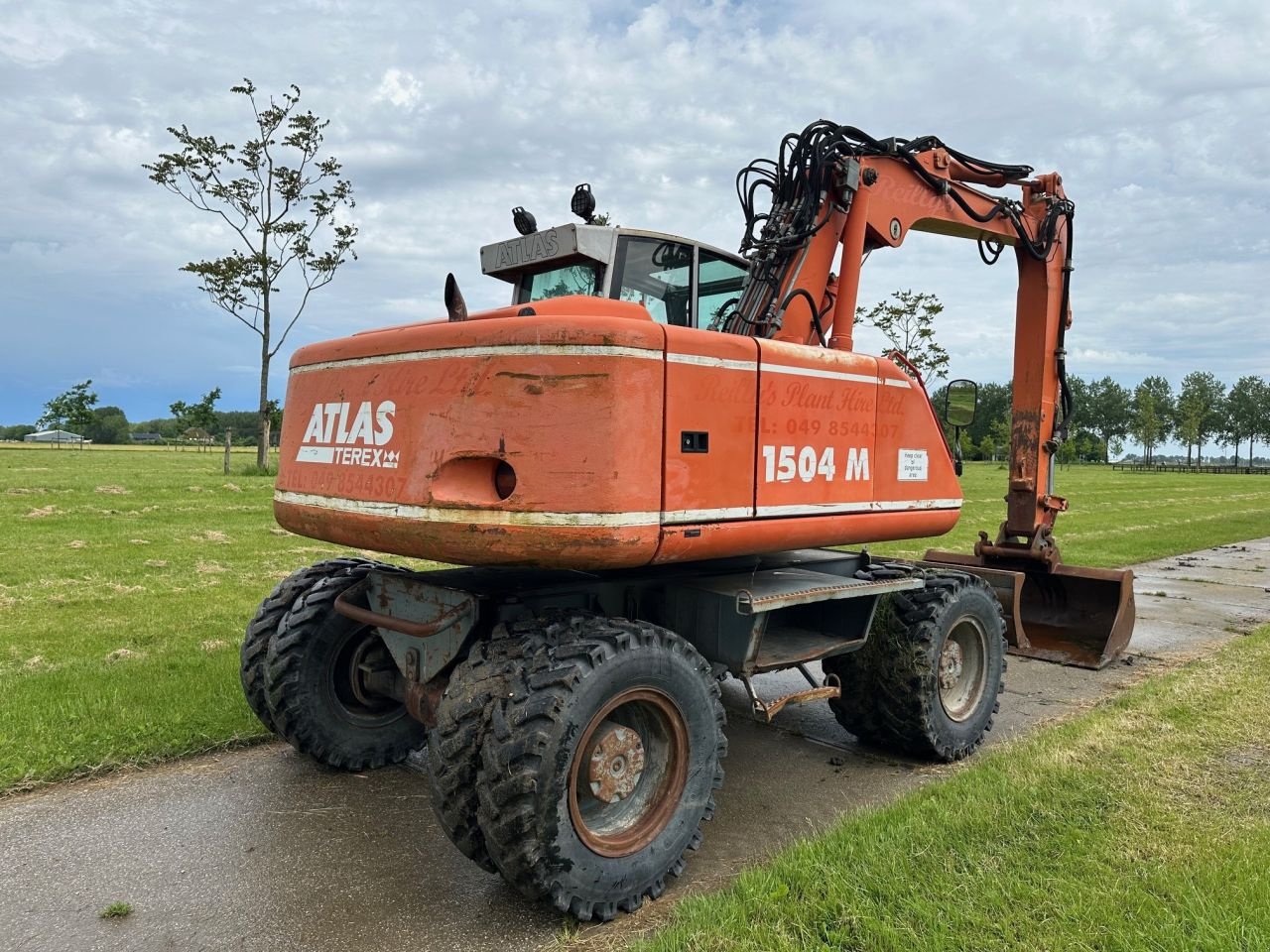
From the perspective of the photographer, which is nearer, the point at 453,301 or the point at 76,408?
the point at 453,301

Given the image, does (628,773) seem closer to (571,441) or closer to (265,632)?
(571,441)

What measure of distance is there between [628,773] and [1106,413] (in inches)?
4571

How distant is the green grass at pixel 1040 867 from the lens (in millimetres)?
3090

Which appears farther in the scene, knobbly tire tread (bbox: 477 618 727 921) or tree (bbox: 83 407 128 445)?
tree (bbox: 83 407 128 445)

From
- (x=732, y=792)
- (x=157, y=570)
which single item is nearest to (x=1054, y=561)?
(x=732, y=792)

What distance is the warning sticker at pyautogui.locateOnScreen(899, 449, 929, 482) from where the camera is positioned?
480 cm

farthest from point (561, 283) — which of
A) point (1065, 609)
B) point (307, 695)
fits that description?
point (1065, 609)

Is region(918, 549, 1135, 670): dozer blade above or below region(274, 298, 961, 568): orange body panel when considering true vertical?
below

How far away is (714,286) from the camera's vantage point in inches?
191

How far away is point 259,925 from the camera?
326 centimetres

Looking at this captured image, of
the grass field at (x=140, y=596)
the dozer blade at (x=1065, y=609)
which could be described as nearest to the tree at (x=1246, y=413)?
the grass field at (x=140, y=596)

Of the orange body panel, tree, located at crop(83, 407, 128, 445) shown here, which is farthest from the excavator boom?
tree, located at crop(83, 407, 128, 445)

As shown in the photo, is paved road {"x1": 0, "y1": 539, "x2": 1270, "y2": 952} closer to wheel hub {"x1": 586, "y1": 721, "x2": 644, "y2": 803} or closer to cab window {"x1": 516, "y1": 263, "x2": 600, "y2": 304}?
wheel hub {"x1": 586, "y1": 721, "x2": 644, "y2": 803}

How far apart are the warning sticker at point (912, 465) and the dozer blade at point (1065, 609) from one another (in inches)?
87.8
